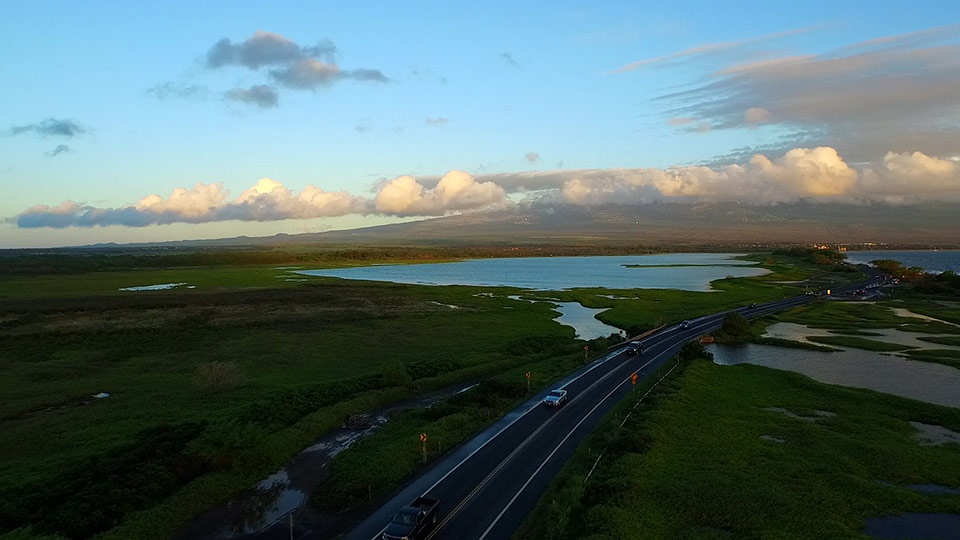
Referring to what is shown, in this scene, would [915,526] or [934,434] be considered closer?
[915,526]

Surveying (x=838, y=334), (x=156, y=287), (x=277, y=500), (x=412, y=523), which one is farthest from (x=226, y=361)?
(x=156, y=287)

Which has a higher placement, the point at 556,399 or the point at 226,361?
the point at 226,361

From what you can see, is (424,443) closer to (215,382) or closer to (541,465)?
(541,465)

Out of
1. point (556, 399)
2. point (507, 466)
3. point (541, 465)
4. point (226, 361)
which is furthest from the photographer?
point (226, 361)

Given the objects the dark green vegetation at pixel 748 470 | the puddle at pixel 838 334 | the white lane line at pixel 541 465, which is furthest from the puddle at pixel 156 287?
the puddle at pixel 838 334

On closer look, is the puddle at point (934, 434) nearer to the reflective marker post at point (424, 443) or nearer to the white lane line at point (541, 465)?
the white lane line at point (541, 465)
